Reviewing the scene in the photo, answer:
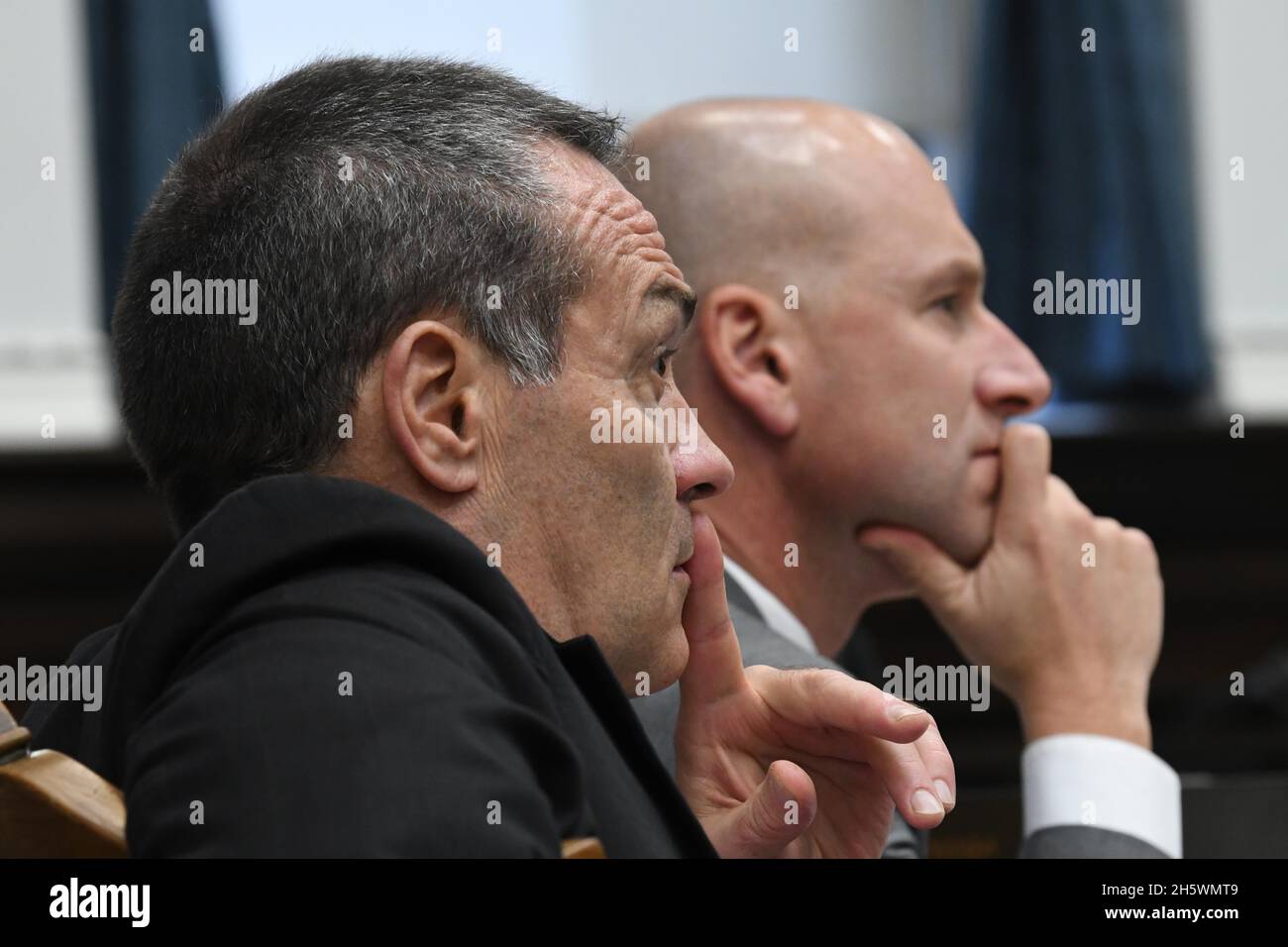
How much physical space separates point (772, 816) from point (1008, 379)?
35.1 inches

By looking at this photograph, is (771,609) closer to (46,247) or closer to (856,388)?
(856,388)

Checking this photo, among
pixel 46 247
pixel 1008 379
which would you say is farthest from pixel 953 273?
pixel 46 247

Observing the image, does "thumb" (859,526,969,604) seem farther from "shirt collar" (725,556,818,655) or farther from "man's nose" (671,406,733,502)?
"man's nose" (671,406,733,502)

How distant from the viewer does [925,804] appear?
94cm

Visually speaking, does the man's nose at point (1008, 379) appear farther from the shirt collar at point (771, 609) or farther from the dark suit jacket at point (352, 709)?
the dark suit jacket at point (352, 709)

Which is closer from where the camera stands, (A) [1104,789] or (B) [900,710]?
(B) [900,710]

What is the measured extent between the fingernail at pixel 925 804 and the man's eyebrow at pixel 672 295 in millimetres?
396

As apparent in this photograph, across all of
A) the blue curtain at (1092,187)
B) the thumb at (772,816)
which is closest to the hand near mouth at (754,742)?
the thumb at (772,816)

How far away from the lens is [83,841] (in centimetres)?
75

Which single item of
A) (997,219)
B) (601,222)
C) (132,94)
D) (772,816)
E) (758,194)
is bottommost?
(772,816)

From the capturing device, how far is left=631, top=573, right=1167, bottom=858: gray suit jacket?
1.31m
